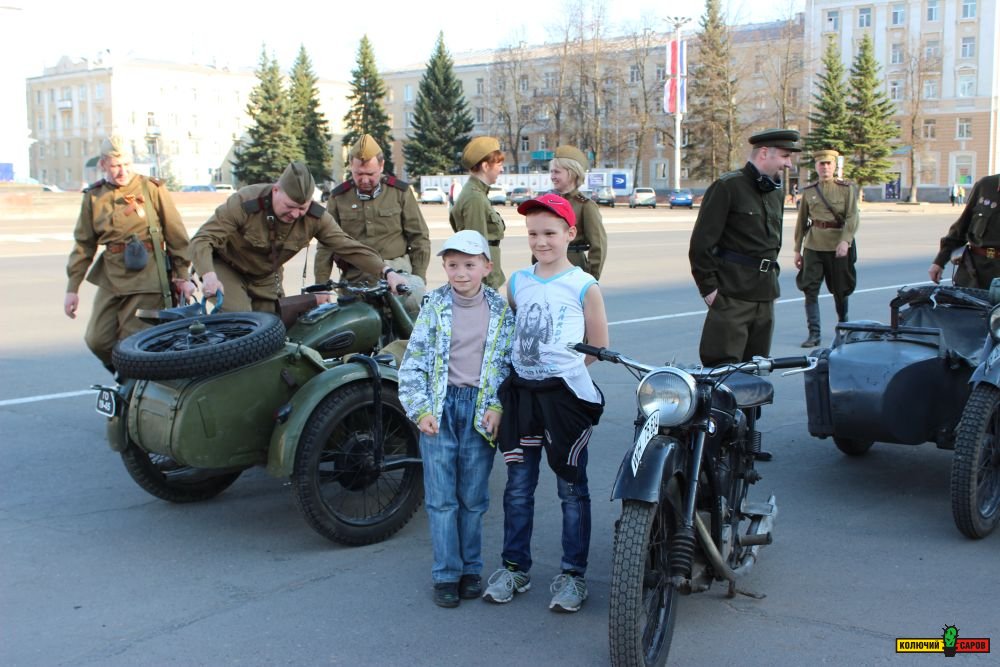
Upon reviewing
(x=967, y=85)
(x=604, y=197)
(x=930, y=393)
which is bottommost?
(x=930, y=393)

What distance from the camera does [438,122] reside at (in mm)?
92312

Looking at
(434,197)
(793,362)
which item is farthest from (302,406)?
(434,197)

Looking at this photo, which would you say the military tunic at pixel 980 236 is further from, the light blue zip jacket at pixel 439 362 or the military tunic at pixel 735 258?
the light blue zip jacket at pixel 439 362

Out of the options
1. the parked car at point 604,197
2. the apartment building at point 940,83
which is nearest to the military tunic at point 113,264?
the parked car at point 604,197

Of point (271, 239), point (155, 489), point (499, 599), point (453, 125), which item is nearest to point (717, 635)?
point (499, 599)

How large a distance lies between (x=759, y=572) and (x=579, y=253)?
12.1 ft

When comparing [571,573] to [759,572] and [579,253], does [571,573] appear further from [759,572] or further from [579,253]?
[579,253]

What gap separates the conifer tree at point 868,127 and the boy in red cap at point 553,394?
77.5 metres

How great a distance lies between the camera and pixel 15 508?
542cm

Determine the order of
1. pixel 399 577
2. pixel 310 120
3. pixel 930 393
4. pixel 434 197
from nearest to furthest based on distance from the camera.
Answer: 1. pixel 399 577
2. pixel 930 393
3. pixel 434 197
4. pixel 310 120

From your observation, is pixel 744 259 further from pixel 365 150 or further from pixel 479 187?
pixel 365 150

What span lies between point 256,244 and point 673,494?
10.6 ft

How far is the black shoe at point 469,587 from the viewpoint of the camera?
4227 mm

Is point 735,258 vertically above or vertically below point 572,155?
below
